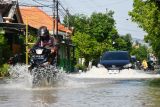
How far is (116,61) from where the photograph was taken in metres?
28.1

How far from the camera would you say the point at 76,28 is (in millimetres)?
91312

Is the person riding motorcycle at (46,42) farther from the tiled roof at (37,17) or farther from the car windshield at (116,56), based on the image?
the tiled roof at (37,17)

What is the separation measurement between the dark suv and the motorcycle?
10.9 meters

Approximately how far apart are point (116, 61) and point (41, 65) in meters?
12.3

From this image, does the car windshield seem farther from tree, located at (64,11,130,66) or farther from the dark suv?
tree, located at (64,11,130,66)

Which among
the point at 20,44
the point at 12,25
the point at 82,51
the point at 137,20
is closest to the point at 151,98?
the point at 12,25

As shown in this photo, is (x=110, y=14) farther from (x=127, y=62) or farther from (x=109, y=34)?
(x=127, y=62)

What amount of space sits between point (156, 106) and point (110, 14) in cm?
8509

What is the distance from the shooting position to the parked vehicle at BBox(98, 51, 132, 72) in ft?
89.6

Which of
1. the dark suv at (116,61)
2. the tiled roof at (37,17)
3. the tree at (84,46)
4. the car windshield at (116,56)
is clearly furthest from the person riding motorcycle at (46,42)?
the tree at (84,46)

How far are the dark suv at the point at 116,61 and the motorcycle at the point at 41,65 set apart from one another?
1095 centimetres

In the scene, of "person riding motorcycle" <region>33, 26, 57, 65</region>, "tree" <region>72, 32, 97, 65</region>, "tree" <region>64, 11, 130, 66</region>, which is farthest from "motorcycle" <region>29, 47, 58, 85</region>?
"tree" <region>64, 11, 130, 66</region>

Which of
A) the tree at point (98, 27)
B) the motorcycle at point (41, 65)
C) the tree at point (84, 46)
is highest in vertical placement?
the tree at point (98, 27)

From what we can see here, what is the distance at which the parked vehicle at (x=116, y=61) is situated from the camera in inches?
1075
